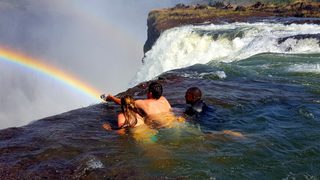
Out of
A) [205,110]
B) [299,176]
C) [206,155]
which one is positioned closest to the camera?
[299,176]

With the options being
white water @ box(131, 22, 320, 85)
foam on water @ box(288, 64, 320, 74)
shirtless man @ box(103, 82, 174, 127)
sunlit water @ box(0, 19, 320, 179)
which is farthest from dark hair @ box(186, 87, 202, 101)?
white water @ box(131, 22, 320, 85)

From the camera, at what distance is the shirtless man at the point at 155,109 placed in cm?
782

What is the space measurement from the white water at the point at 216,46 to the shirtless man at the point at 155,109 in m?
11.1

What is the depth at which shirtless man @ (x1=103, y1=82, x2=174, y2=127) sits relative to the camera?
7816 mm

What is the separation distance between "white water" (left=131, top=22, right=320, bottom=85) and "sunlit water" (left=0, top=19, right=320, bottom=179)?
8074mm

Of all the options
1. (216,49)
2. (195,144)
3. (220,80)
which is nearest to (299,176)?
(195,144)

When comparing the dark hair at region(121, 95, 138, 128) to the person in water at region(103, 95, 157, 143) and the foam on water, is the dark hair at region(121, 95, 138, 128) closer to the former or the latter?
the person in water at region(103, 95, 157, 143)

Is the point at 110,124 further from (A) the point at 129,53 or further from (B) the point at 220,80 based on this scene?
(A) the point at 129,53

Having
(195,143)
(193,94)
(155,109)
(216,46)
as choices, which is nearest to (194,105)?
(193,94)

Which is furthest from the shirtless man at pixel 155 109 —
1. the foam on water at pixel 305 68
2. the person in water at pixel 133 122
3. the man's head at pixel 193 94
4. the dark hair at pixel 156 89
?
the foam on water at pixel 305 68

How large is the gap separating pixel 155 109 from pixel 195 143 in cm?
128

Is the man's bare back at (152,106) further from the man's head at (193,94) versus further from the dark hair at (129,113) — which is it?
the man's head at (193,94)

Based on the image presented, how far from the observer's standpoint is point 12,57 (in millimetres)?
44719

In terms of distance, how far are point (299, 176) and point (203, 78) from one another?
731cm
